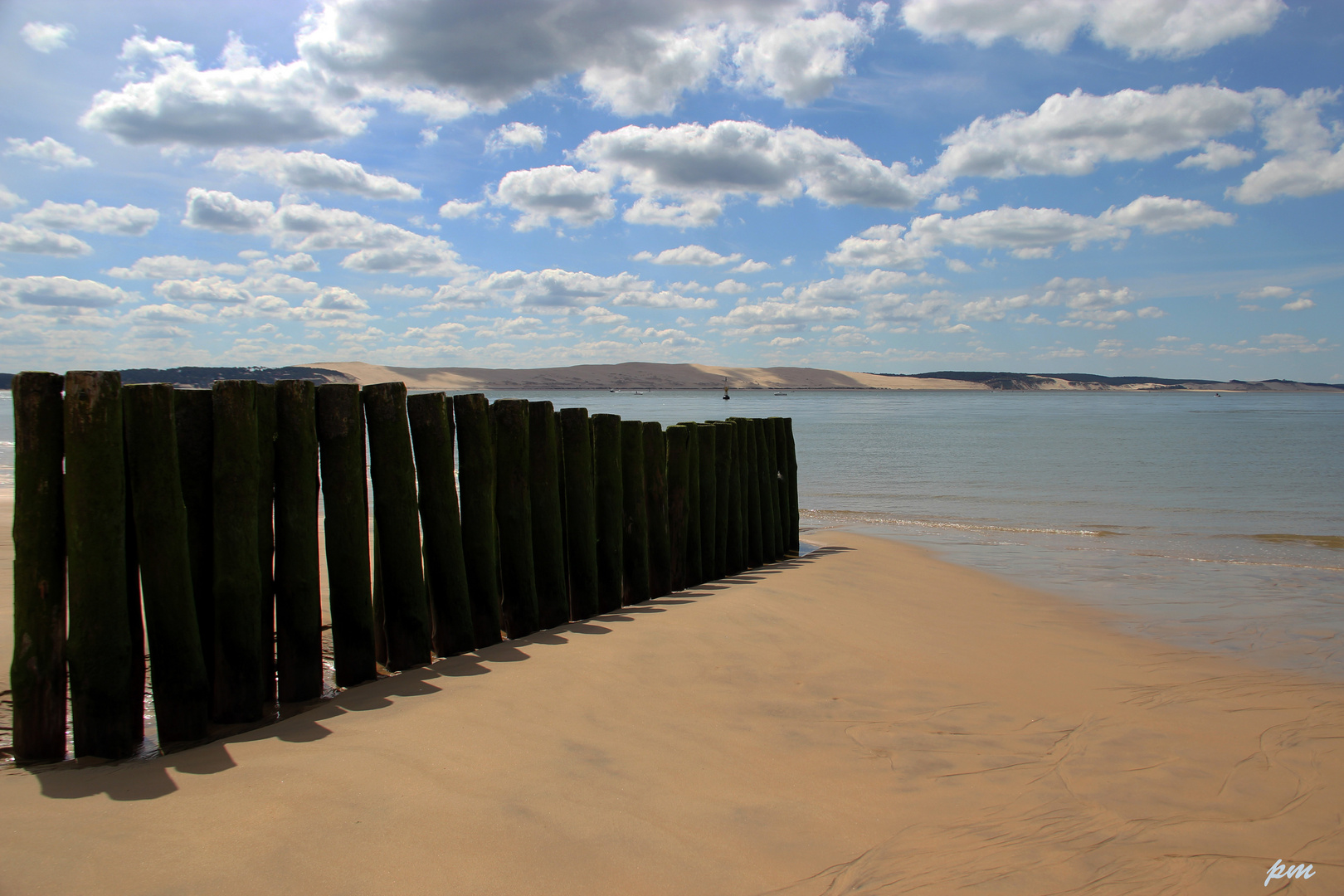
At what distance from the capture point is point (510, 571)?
5570mm

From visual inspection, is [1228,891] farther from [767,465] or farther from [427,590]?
[767,465]

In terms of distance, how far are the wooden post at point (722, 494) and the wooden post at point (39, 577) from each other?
223 inches

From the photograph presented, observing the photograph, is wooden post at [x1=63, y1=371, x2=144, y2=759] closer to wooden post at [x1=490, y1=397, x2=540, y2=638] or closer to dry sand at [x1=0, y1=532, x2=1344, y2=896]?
dry sand at [x1=0, y1=532, x2=1344, y2=896]

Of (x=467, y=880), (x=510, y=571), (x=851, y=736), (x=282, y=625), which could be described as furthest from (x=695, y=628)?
(x=467, y=880)

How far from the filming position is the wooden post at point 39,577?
3.38m

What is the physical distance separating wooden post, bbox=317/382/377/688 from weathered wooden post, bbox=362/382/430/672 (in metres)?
0.16

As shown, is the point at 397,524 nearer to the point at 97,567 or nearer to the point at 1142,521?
the point at 97,567

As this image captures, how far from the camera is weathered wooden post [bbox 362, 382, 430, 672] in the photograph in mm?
4691

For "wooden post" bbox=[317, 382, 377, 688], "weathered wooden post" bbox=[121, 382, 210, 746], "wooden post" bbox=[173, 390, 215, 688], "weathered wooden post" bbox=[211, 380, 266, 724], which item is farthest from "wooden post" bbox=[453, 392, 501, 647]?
"weathered wooden post" bbox=[121, 382, 210, 746]

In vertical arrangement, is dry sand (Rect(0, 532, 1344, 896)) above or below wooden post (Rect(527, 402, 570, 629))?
below

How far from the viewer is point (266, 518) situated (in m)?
4.05

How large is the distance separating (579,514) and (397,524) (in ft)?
5.53

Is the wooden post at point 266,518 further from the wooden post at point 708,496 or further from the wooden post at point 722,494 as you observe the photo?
the wooden post at point 722,494

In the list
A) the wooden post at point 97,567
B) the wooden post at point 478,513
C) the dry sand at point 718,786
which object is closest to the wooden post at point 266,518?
the dry sand at point 718,786
